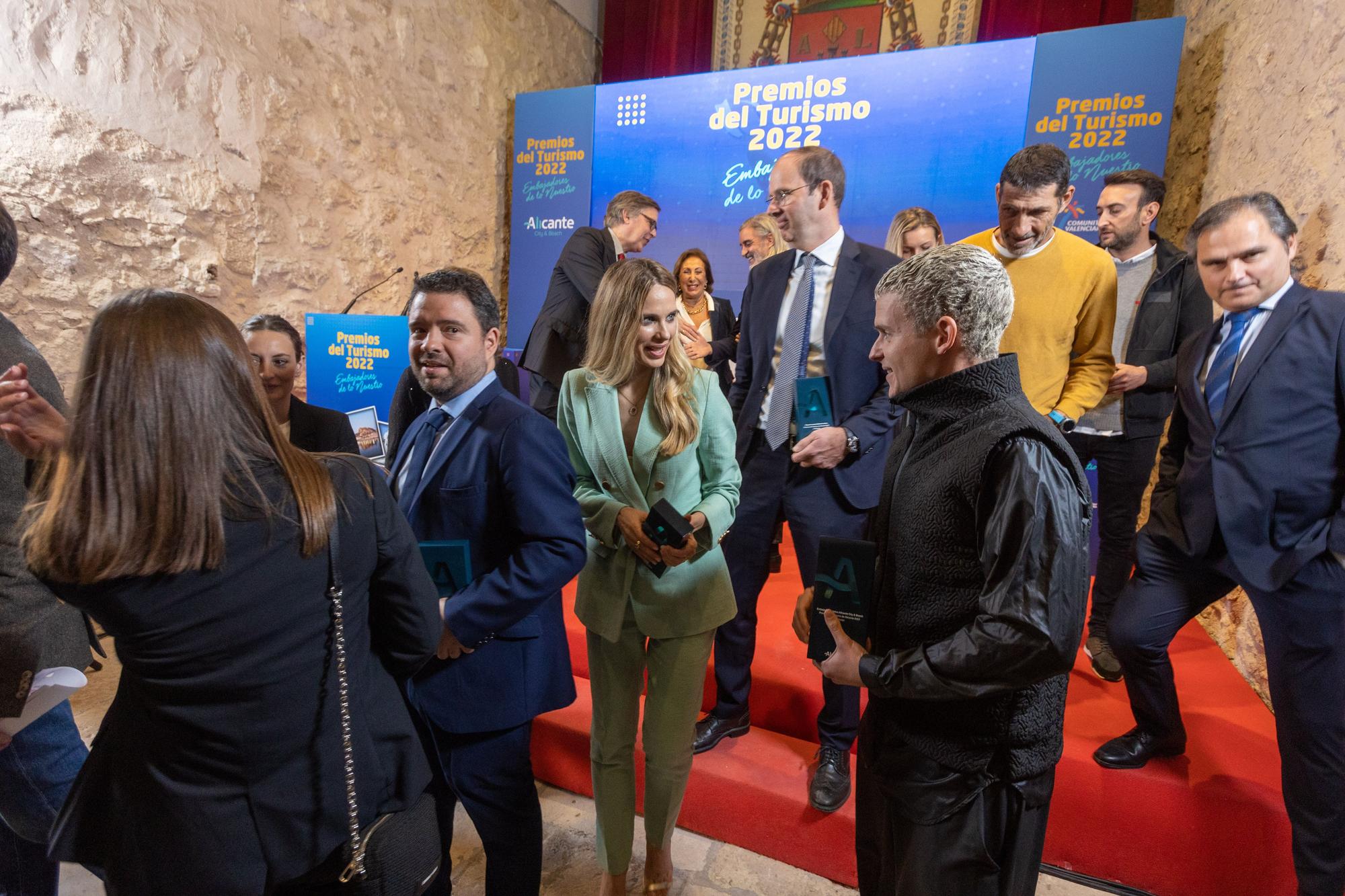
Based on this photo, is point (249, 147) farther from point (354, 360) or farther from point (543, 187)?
point (543, 187)

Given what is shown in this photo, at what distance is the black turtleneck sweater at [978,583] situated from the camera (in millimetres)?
1014

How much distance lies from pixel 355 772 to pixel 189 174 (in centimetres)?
396

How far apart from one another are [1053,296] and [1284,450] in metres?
0.77

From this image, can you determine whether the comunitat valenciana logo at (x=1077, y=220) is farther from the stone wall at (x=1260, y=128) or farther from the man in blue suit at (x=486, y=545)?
the man in blue suit at (x=486, y=545)

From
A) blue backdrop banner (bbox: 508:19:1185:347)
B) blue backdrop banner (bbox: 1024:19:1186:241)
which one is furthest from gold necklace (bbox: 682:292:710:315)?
blue backdrop banner (bbox: 1024:19:1186:241)

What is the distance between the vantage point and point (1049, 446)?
3.51ft

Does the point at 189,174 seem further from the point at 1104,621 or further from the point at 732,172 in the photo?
the point at 1104,621

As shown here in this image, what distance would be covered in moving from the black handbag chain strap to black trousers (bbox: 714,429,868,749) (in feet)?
4.40

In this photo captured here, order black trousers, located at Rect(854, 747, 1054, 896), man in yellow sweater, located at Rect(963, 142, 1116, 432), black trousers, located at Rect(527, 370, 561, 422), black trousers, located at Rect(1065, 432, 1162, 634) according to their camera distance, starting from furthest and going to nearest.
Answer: black trousers, located at Rect(527, 370, 561, 422) < black trousers, located at Rect(1065, 432, 1162, 634) < man in yellow sweater, located at Rect(963, 142, 1116, 432) < black trousers, located at Rect(854, 747, 1054, 896)

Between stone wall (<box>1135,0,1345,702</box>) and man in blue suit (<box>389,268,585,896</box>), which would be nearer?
man in blue suit (<box>389,268,585,896</box>)

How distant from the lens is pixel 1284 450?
1.74 meters

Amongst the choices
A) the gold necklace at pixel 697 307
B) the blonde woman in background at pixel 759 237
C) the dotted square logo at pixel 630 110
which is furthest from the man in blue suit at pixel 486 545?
the dotted square logo at pixel 630 110

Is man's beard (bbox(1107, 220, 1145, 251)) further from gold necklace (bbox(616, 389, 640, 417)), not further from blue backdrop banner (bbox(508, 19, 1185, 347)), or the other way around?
gold necklace (bbox(616, 389, 640, 417))

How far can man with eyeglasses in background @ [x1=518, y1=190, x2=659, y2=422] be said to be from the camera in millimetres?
3453
